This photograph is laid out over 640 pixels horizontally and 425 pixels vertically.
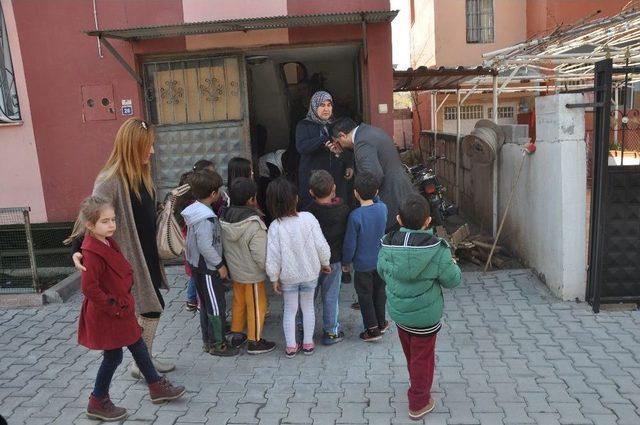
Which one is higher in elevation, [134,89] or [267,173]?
[134,89]

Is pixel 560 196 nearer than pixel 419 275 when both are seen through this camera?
No

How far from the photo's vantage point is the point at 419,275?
3.21 metres

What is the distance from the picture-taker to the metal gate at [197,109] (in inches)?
251

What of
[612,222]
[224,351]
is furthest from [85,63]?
[612,222]

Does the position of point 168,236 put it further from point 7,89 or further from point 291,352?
point 7,89

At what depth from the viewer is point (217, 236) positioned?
4.14 metres

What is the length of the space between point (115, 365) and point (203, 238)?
1.08 metres

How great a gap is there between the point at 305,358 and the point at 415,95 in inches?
533

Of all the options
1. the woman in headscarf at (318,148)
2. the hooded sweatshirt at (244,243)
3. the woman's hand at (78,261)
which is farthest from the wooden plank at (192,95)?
the woman's hand at (78,261)

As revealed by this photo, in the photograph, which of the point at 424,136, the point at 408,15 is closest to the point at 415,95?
the point at 424,136

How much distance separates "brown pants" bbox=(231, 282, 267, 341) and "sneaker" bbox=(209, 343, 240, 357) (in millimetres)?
160

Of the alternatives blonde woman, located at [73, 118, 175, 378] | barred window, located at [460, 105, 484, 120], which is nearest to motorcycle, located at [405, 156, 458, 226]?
blonde woman, located at [73, 118, 175, 378]

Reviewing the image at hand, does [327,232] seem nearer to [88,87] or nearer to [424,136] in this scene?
[88,87]

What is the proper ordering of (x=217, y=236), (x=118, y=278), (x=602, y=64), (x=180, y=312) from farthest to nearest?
1. (x=180, y=312)
2. (x=602, y=64)
3. (x=217, y=236)
4. (x=118, y=278)
